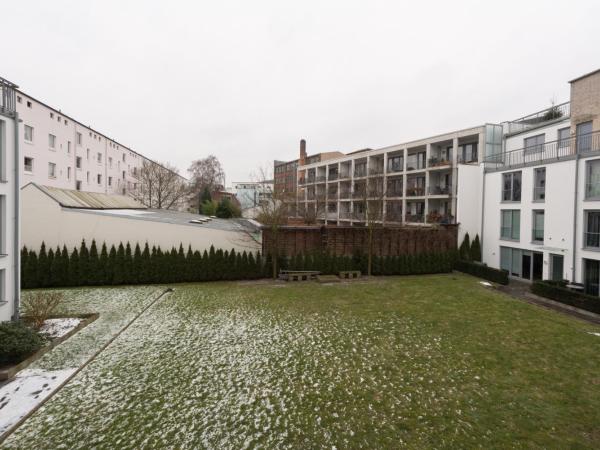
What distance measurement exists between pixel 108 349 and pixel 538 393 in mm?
11066

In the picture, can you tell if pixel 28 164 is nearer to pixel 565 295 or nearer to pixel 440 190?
pixel 440 190

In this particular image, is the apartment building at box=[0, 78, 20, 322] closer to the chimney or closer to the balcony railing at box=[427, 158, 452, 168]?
the balcony railing at box=[427, 158, 452, 168]

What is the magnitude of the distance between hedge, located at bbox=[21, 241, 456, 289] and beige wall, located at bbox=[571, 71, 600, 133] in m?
13.5

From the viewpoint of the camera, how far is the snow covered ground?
7301mm

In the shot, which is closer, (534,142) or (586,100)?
(586,100)

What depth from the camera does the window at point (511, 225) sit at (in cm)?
2173

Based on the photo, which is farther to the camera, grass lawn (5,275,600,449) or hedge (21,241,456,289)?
hedge (21,241,456,289)

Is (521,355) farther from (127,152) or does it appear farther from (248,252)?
(127,152)

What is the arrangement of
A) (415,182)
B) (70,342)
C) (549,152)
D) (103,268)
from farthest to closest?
1. (415,182)
2. (549,152)
3. (103,268)
4. (70,342)

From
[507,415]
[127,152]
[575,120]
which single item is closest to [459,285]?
[575,120]

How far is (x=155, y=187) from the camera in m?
46.2

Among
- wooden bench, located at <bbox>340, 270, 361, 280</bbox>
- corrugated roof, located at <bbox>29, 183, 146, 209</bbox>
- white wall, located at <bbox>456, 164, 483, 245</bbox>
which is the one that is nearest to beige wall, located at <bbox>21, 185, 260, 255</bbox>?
corrugated roof, located at <bbox>29, 183, 146, 209</bbox>

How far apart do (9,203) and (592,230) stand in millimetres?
24249

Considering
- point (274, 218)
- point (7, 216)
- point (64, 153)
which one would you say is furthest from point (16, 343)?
point (64, 153)
